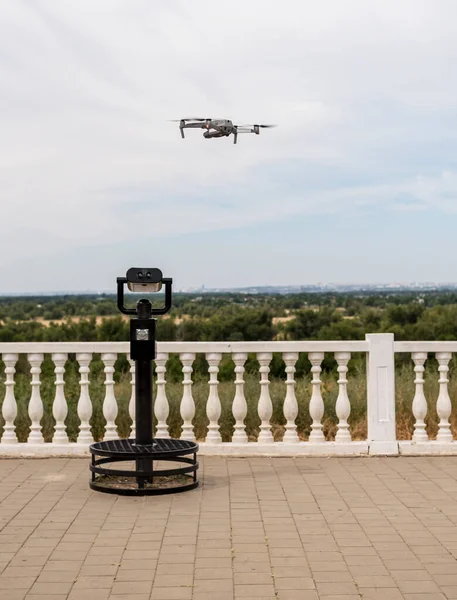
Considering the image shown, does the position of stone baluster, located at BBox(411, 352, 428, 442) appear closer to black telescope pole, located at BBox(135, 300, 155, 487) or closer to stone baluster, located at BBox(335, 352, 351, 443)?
stone baluster, located at BBox(335, 352, 351, 443)

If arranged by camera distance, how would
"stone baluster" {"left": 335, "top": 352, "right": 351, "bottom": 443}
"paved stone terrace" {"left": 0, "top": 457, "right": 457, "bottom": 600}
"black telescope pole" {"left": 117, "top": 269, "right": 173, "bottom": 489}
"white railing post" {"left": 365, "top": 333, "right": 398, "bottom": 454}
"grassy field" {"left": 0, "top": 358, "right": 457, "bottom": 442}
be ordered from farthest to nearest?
"grassy field" {"left": 0, "top": 358, "right": 457, "bottom": 442} → "stone baluster" {"left": 335, "top": 352, "right": 351, "bottom": 443} → "white railing post" {"left": 365, "top": 333, "right": 398, "bottom": 454} → "black telescope pole" {"left": 117, "top": 269, "right": 173, "bottom": 489} → "paved stone terrace" {"left": 0, "top": 457, "right": 457, "bottom": 600}

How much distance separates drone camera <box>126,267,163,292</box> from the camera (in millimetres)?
7398

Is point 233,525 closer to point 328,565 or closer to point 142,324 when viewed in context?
point 328,565

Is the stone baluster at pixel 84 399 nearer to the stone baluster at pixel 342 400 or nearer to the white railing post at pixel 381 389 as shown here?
the stone baluster at pixel 342 400

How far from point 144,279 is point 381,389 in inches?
114

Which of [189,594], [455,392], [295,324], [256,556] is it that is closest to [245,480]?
[256,556]

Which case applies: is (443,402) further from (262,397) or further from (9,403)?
(9,403)

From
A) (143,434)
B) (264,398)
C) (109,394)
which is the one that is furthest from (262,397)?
(143,434)

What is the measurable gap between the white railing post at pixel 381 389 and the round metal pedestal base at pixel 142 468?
2080mm

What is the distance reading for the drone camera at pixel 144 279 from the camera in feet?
24.3

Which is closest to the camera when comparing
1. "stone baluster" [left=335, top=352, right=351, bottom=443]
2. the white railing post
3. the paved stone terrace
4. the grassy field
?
the paved stone terrace

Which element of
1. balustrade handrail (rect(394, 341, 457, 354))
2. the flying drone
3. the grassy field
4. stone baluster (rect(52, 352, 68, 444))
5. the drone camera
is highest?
the flying drone

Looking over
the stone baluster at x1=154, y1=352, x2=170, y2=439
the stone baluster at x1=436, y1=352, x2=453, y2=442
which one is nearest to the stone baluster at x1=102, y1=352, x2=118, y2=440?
the stone baluster at x1=154, y1=352, x2=170, y2=439

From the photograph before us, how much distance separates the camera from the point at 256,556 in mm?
5582
